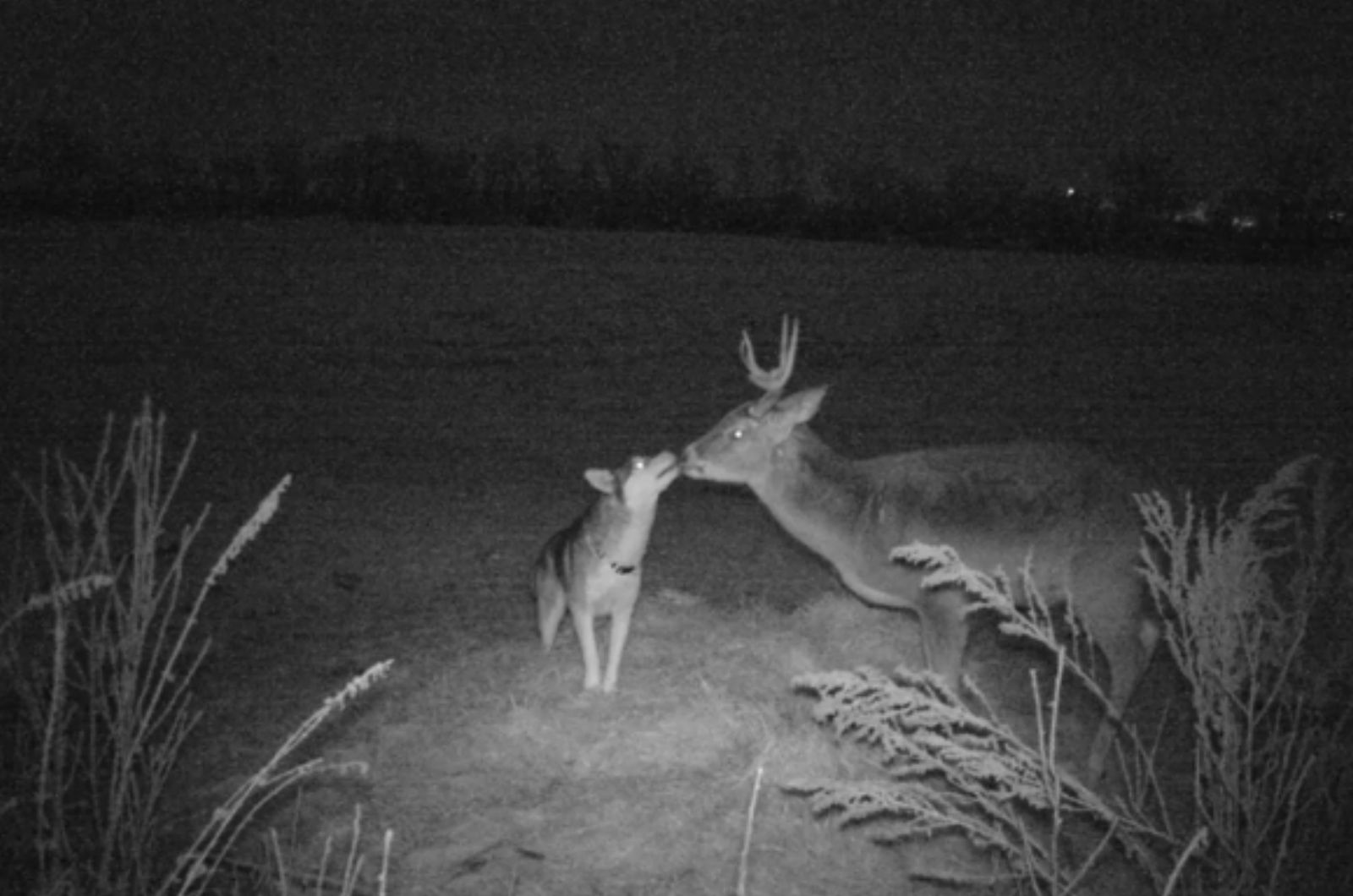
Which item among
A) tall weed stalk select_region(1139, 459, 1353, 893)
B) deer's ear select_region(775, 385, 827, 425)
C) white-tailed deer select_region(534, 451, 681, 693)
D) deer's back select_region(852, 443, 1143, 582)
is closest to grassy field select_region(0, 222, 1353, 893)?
white-tailed deer select_region(534, 451, 681, 693)

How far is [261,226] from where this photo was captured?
45438 millimetres

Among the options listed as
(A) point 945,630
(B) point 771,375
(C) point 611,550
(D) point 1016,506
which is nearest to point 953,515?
(D) point 1016,506

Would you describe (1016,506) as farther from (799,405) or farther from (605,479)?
(605,479)

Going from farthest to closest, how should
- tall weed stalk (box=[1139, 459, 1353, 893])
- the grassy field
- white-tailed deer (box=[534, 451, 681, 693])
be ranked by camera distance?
white-tailed deer (box=[534, 451, 681, 693]) → the grassy field → tall weed stalk (box=[1139, 459, 1353, 893])

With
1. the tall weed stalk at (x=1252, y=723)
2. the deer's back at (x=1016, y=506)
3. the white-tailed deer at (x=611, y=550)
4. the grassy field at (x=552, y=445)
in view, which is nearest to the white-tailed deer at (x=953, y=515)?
the deer's back at (x=1016, y=506)

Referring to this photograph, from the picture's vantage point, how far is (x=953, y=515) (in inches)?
312

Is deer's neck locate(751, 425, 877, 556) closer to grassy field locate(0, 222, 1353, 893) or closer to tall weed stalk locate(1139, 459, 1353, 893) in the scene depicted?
grassy field locate(0, 222, 1353, 893)

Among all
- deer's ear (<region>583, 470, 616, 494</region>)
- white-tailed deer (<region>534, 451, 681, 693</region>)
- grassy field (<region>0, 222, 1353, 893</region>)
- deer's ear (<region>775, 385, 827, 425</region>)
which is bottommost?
grassy field (<region>0, 222, 1353, 893</region>)

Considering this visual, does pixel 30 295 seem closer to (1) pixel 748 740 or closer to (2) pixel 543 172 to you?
(1) pixel 748 740

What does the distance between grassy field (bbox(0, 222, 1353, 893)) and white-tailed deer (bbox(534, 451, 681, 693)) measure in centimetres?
45

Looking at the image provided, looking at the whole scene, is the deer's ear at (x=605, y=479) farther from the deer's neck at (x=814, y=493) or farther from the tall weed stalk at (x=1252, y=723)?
the tall weed stalk at (x=1252, y=723)

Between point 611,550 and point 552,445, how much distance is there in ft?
24.9

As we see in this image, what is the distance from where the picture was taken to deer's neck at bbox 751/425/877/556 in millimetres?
8258

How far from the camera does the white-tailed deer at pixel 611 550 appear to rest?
24.7 ft
